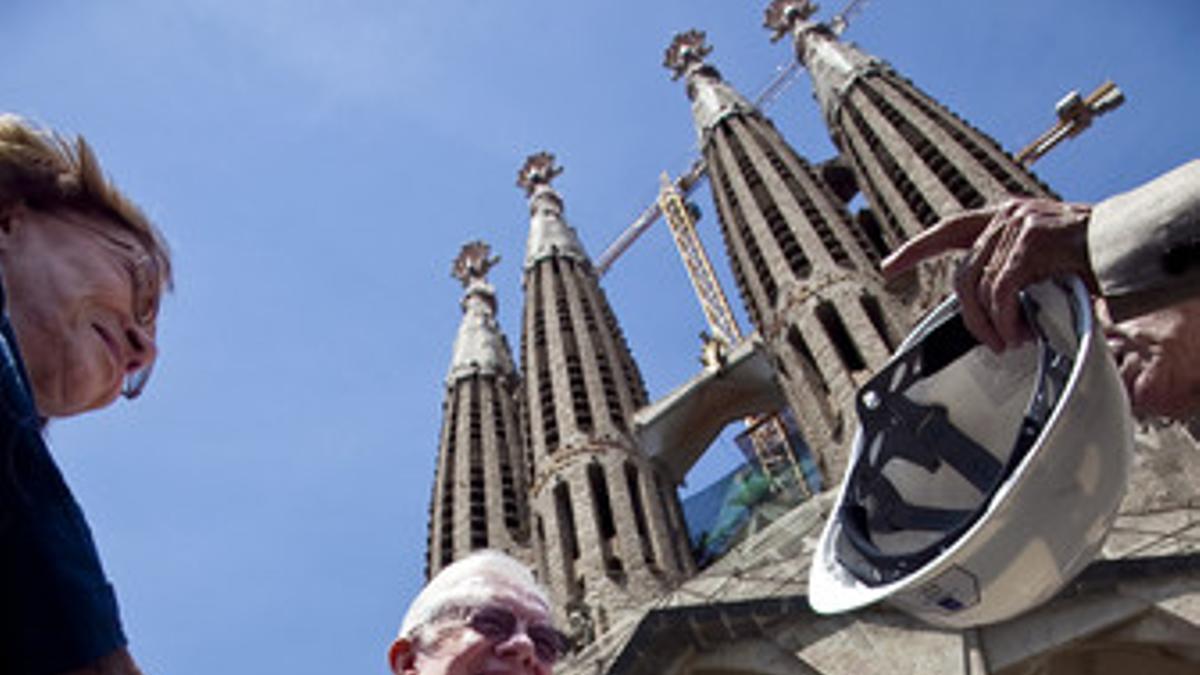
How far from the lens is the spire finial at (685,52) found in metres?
37.2

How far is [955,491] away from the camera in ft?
8.16

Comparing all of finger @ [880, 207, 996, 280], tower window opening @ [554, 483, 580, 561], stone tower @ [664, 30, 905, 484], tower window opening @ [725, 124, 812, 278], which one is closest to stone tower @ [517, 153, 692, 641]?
tower window opening @ [554, 483, 580, 561]

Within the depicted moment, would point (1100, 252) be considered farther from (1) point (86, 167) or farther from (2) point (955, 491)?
(1) point (86, 167)

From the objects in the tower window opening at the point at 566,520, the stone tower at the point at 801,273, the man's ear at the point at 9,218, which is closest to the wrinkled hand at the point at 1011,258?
the man's ear at the point at 9,218

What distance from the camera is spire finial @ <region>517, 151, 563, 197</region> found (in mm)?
38438

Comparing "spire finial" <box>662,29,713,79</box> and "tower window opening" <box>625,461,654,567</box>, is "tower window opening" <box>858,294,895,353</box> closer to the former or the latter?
"tower window opening" <box>625,461,654,567</box>

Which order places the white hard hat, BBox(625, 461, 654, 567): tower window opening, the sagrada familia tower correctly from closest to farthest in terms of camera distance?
1. the white hard hat
2. the sagrada familia tower
3. BBox(625, 461, 654, 567): tower window opening

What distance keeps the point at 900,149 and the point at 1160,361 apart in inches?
914

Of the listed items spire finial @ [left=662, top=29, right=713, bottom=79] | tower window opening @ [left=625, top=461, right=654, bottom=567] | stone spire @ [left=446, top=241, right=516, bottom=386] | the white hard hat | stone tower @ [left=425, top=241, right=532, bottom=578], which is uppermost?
spire finial @ [left=662, top=29, right=713, bottom=79]

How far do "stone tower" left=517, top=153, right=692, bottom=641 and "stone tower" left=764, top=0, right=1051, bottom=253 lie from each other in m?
6.41

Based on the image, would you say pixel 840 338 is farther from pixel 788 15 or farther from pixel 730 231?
pixel 788 15

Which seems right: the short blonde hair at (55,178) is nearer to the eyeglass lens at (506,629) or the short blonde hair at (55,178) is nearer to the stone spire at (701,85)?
the eyeglass lens at (506,629)

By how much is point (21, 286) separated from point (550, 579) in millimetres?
20768

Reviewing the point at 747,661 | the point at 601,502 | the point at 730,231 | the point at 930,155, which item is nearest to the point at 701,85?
the point at 730,231
